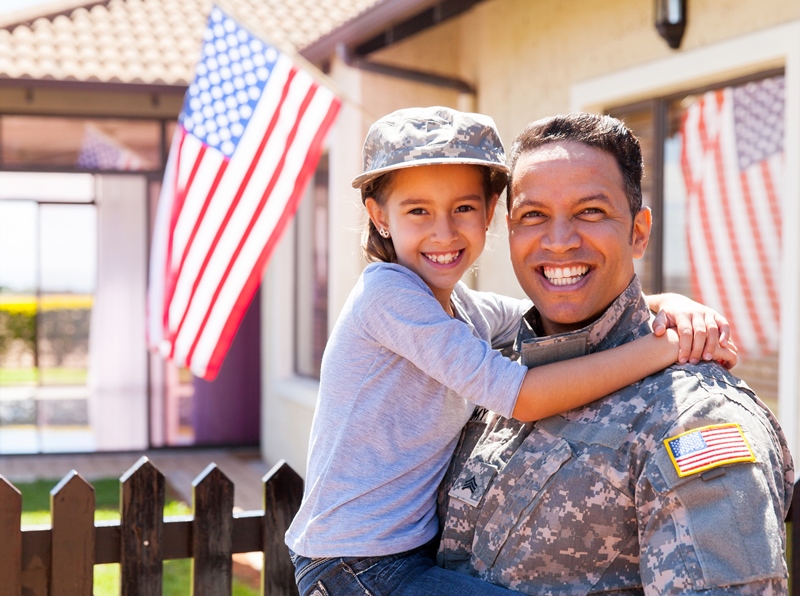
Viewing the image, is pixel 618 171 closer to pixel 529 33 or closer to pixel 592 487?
pixel 592 487

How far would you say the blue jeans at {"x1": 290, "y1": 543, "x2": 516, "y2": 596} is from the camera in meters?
1.92

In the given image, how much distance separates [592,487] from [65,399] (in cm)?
1181

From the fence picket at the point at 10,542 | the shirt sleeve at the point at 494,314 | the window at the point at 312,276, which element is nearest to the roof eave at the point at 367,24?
the window at the point at 312,276

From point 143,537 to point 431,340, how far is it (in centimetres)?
119

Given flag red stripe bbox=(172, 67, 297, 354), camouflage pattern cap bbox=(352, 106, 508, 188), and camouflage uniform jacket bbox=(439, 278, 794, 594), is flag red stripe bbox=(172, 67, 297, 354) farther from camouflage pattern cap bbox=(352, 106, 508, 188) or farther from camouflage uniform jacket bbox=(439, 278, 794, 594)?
camouflage uniform jacket bbox=(439, 278, 794, 594)

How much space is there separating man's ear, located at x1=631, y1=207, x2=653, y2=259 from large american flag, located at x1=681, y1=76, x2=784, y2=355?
2862mm

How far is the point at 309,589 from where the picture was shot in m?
2.16

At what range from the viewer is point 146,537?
2.76 m

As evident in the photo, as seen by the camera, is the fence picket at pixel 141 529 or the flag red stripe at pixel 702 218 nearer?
the fence picket at pixel 141 529

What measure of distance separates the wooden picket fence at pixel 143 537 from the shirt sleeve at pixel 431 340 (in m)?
0.77

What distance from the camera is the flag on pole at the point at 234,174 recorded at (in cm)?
450

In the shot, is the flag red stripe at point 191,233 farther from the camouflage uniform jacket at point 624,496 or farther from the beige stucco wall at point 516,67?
the camouflage uniform jacket at point 624,496

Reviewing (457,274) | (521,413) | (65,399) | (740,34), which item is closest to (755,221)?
(740,34)

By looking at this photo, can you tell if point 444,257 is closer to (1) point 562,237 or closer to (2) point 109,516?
(1) point 562,237
